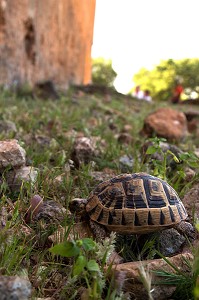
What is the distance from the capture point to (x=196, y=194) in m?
2.27

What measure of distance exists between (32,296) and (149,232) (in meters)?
0.66

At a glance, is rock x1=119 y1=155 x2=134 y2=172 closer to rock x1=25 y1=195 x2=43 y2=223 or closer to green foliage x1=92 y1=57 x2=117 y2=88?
rock x1=25 y1=195 x2=43 y2=223

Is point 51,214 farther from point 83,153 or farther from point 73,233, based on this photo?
point 83,153

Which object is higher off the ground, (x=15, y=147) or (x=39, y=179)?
(x=15, y=147)

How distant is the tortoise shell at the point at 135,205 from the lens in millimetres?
1685

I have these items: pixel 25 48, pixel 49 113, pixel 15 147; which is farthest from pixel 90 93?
pixel 15 147

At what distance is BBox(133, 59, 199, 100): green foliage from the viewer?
142ft

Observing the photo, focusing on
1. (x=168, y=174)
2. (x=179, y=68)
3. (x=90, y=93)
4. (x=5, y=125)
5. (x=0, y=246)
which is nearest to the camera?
(x=0, y=246)

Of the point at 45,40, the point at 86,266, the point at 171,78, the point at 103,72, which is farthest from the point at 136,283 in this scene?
the point at 103,72

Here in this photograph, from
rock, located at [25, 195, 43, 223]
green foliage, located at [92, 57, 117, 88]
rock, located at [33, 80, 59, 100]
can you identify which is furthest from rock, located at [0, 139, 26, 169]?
green foliage, located at [92, 57, 117, 88]

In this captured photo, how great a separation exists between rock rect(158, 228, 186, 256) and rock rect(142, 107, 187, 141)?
8.62 feet

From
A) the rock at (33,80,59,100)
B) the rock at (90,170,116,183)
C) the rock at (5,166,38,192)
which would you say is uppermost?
the rock at (5,166,38,192)

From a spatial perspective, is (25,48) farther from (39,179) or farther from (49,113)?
(39,179)

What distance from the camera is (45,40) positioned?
34.6ft
